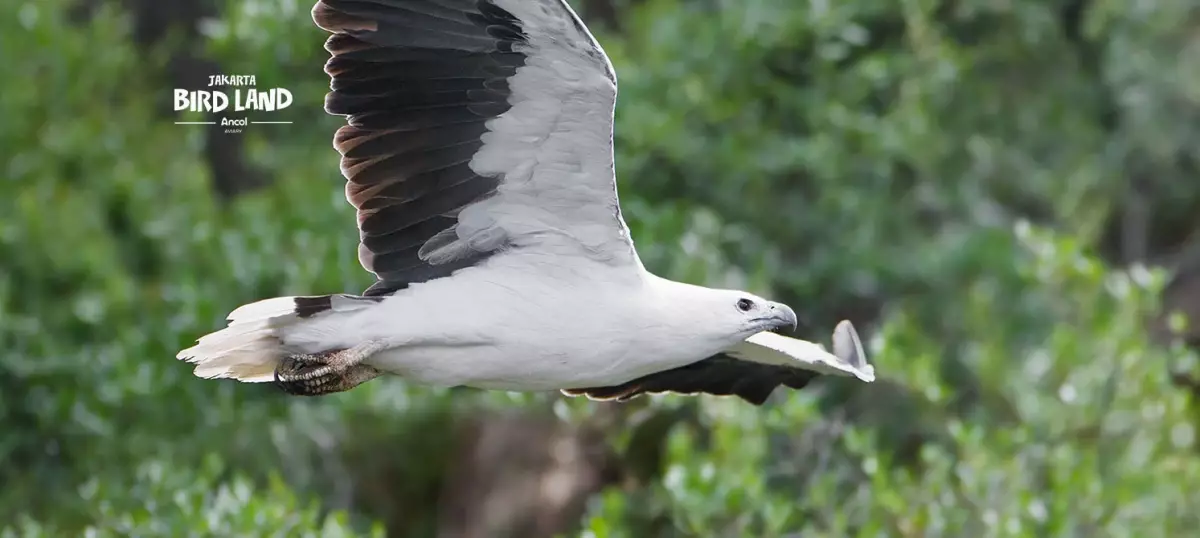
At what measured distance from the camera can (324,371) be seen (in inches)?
158

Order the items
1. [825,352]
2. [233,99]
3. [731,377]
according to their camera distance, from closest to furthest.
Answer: [825,352]
[731,377]
[233,99]

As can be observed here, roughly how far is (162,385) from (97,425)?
1.18ft

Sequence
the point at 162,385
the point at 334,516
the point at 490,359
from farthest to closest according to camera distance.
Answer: the point at 162,385 < the point at 334,516 < the point at 490,359

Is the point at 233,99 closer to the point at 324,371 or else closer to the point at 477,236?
the point at 477,236

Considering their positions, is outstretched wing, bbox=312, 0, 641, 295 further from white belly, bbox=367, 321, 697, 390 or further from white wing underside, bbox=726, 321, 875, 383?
white wing underside, bbox=726, 321, 875, 383

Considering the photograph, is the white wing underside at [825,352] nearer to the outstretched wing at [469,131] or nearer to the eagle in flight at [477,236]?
the eagle in flight at [477,236]

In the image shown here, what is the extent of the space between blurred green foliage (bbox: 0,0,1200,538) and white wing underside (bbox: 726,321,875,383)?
145 cm

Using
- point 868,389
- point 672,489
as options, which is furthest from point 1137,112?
point 672,489

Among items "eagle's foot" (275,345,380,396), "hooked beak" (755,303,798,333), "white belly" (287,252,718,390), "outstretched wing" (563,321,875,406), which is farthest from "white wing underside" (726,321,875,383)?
"eagle's foot" (275,345,380,396)

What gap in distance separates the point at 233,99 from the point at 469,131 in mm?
2845

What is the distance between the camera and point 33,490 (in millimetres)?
7688

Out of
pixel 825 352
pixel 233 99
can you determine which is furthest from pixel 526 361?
pixel 233 99

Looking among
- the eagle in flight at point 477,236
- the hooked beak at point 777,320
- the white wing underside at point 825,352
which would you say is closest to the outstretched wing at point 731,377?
the white wing underside at point 825,352

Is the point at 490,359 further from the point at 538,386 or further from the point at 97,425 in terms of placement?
the point at 97,425
